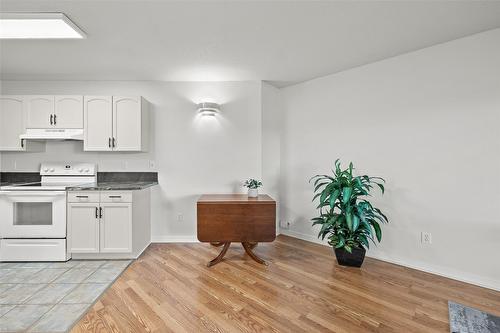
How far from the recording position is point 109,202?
259 centimetres

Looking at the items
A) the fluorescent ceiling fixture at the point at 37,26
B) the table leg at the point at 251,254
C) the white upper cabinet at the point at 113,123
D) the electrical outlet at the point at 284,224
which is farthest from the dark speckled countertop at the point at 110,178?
the electrical outlet at the point at 284,224

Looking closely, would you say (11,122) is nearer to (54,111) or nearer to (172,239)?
(54,111)

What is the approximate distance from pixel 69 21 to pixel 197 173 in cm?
201

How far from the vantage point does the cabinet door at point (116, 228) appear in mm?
2586

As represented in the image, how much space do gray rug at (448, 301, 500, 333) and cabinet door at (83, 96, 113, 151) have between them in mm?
3730

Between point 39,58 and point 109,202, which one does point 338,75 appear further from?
Result: point 39,58

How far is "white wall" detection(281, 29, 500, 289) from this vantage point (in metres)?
2.04

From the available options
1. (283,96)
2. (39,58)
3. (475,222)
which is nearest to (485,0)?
(475,222)

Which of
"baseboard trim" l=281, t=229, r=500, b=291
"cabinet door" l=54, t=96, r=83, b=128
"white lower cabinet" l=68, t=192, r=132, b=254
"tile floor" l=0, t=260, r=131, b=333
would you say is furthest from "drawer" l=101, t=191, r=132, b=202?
"baseboard trim" l=281, t=229, r=500, b=291

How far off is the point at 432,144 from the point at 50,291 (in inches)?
150

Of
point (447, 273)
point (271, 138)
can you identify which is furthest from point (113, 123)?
point (447, 273)

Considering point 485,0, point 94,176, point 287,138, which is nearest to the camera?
point 485,0

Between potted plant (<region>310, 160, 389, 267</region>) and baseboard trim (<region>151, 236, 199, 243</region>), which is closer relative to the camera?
potted plant (<region>310, 160, 389, 267</region>)

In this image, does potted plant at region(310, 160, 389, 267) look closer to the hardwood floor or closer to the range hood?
the hardwood floor
